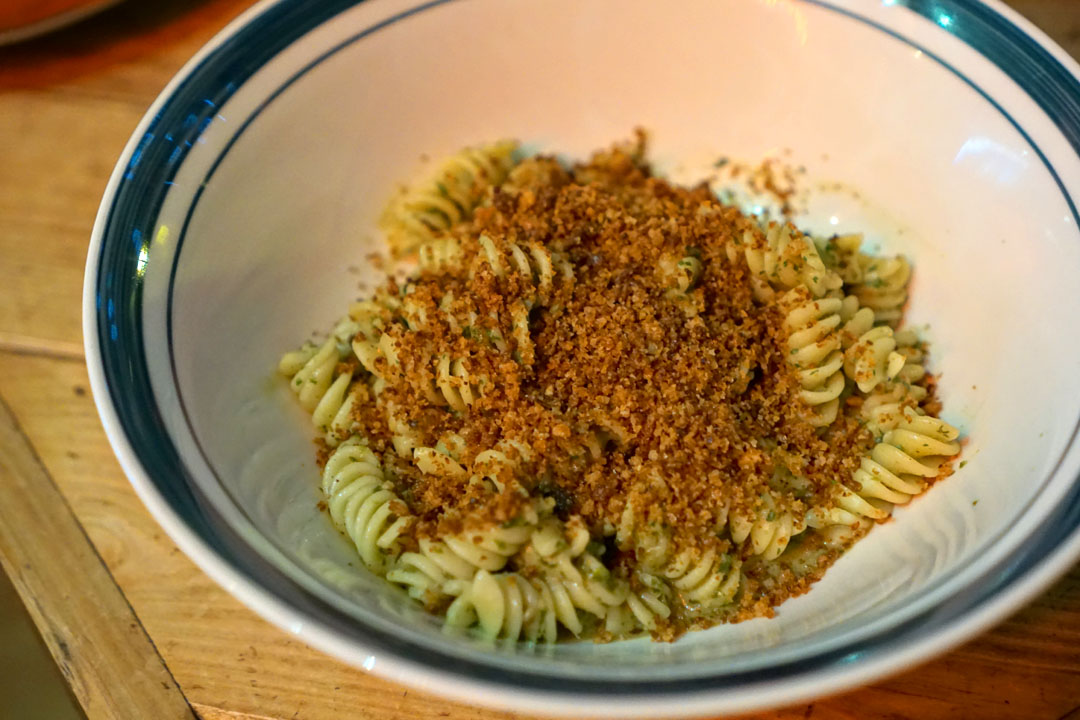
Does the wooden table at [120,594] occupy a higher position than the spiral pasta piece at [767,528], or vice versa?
the spiral pasta piece at [767,528]

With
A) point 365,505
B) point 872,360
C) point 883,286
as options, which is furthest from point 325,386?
point 883,286

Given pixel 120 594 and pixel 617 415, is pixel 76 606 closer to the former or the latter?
pixel 120 594

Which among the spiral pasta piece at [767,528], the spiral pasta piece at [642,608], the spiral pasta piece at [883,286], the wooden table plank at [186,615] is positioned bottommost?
the wooden table plank at [186,615]

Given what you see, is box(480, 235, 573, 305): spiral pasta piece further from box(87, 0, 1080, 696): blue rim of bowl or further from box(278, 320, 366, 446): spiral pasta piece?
box(87, 0, 1080, 696): blue rim of bowl

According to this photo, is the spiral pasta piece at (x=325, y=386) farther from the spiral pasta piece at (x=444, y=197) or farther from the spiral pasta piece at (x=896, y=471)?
the spiral pasta piece at (x=896, y=471)

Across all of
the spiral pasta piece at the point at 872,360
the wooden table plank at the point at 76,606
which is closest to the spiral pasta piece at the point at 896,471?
the spiral pasta piece at the point at 872,360

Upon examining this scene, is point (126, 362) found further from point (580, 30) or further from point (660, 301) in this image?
point (580, 30)

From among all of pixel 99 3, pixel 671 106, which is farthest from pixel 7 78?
pixel 671 106
